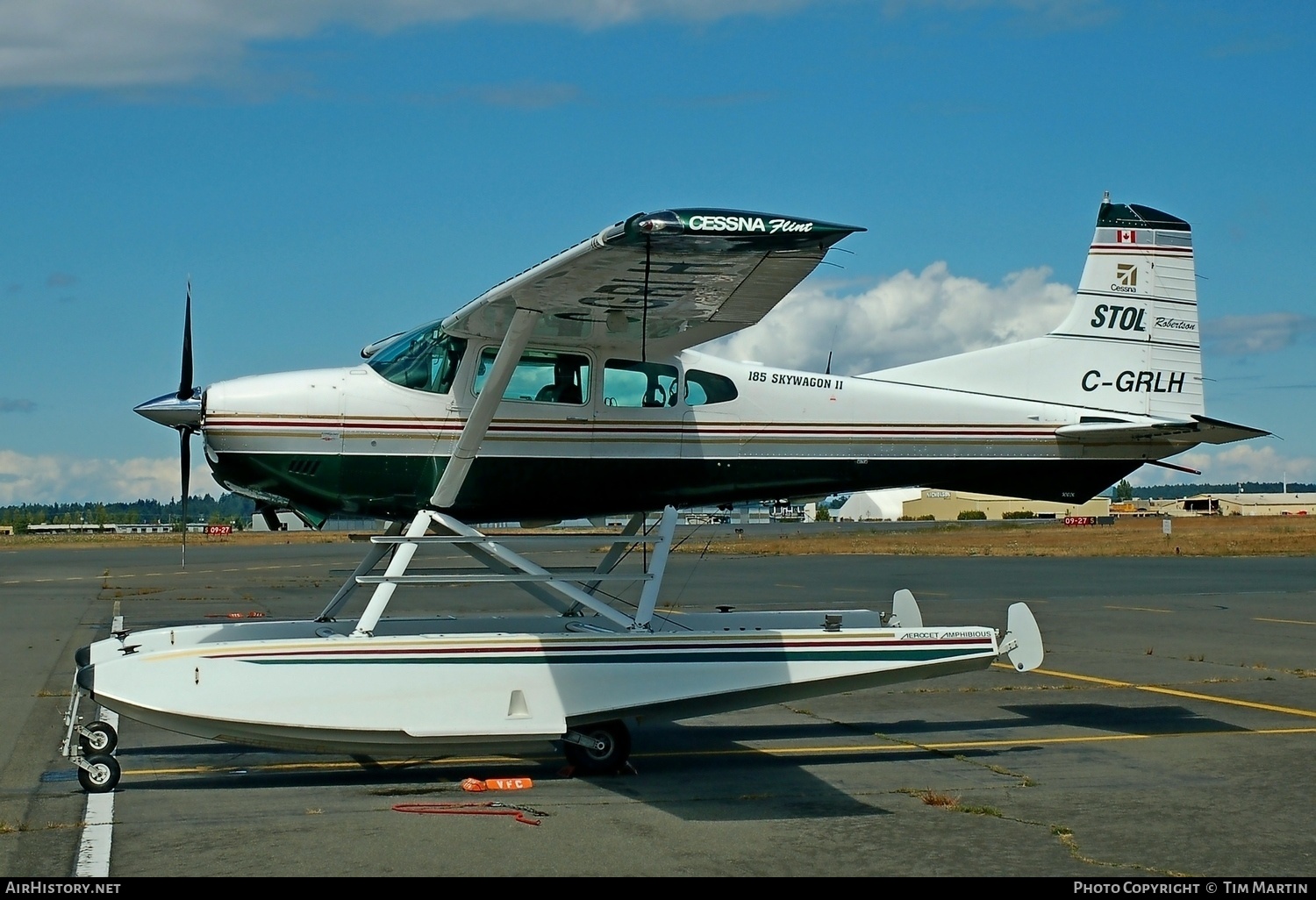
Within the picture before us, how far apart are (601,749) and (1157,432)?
218 inches

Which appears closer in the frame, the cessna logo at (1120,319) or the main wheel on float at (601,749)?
the main wheel on float at (601,749)

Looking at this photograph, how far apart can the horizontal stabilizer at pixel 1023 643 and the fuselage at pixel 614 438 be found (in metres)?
1.48

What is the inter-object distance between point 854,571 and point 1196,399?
64.8ft

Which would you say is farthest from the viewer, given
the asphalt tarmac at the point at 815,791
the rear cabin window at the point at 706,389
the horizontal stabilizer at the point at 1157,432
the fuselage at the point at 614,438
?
the horizontal stabilizer at the point at 1157,432

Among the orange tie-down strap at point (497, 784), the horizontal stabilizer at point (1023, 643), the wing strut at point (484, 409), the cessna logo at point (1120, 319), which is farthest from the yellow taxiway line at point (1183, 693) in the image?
the wing strut at point (484, 409)

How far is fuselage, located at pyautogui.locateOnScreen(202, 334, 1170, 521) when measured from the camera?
9289 millimetres

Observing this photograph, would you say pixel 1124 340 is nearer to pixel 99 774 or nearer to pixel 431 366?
pixel 431 366

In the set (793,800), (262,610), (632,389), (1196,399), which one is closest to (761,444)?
(632,389)

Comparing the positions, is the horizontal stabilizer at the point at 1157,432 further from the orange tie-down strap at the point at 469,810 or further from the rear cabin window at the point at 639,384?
the orange tie-down strap at the point at 469,810

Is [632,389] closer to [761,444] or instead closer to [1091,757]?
[761,444]

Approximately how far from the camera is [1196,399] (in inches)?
438

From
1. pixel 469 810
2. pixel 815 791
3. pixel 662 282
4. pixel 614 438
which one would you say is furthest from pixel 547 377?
pixel 815 791

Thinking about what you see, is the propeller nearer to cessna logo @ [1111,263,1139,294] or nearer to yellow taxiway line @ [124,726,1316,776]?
yellow taxiway line @ [124,726,1316,776]

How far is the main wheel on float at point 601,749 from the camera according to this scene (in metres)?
8.36
